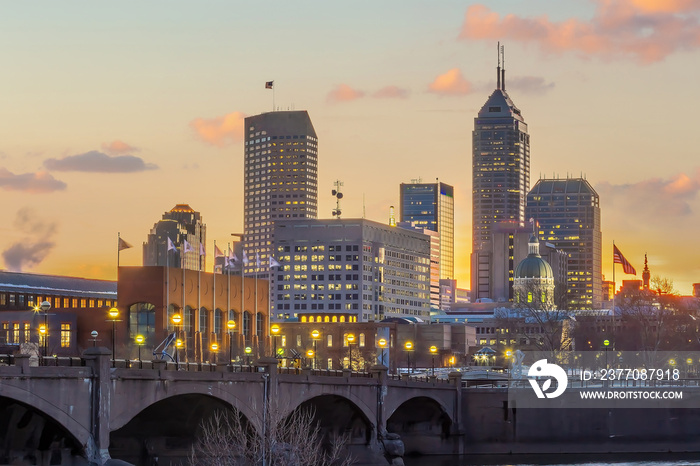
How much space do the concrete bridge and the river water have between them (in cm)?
353

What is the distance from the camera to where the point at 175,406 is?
80875mm

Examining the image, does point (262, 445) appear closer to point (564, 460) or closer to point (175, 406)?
point (175, 406)

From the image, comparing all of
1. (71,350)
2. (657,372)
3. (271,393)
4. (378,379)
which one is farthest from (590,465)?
(71,350)

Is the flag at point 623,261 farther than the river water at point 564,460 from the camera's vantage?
Yes

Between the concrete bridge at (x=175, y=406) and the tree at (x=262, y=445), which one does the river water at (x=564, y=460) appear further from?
the tree at (x=262, y=445)

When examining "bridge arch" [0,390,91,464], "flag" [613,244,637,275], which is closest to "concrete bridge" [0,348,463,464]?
"bridge arch" [0,390,91,464]

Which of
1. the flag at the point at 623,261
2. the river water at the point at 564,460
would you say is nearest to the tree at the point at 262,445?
the river water at the point at 564,460

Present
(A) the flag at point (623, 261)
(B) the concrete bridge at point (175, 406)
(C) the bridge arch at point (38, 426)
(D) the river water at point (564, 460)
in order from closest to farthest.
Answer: (C) the bridge arch at point (38, 426), (B) the concrete bridge at point (175, 406), (D) the river water at point (564, 460), (A) the flag at point (623, 261)

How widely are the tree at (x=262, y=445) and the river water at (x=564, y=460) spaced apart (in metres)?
13.8

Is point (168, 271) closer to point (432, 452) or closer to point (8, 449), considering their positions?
point (432, 452)

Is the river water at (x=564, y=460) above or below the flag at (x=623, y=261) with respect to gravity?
below

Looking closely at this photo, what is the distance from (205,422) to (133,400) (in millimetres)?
13254

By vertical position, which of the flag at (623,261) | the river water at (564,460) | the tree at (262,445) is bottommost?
the river water at (564,460)

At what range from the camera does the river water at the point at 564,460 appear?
10319cm
